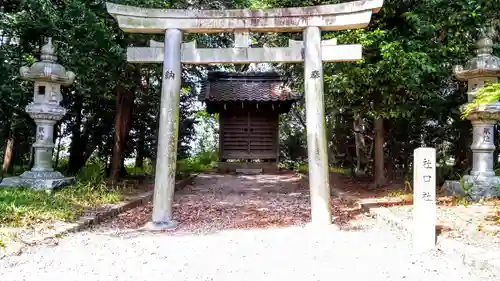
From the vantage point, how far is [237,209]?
9320mm

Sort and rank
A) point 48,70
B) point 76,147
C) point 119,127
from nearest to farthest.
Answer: point 48,70
point 119,127
point 76,147

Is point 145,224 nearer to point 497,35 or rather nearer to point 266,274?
point 266,274

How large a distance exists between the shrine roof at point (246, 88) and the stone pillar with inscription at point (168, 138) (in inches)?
383

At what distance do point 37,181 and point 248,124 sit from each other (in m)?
11.8

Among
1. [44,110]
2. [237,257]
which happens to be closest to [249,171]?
[44,110]

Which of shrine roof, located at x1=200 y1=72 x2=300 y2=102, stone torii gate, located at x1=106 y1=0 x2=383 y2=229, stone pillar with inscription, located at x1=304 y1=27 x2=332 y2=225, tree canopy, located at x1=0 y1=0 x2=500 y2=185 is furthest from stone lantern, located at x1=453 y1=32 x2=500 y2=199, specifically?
shrine roof, located at x1=200 y1=72 x2=300 y2=102

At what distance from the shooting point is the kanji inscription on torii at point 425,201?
5.46 metres

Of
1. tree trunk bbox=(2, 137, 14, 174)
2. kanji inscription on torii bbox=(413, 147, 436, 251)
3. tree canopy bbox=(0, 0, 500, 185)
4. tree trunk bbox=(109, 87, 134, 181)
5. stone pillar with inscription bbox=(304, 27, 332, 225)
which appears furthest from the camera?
tree trunk bbox=(2, 137, 14, 174)

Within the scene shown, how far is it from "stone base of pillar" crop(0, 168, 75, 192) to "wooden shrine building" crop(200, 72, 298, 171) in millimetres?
10355

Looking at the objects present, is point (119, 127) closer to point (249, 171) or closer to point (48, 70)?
point (48, 70)

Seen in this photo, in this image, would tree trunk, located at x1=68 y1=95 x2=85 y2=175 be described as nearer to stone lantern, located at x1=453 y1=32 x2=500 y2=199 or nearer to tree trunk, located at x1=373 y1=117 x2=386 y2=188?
tree trunk, located at x1=373 y1=117 x2=386 y2=188

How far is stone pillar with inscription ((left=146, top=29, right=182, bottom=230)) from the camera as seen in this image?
7.30m

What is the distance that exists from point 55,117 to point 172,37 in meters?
3.73

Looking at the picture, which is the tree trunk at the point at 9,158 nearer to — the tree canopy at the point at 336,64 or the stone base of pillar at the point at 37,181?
the tree canopy at the point at 336,64
